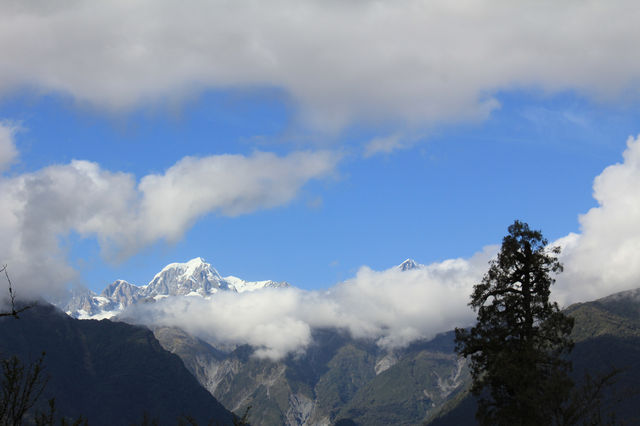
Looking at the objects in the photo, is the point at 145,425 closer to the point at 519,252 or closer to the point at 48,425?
the point at 48,425

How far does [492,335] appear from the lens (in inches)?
1925

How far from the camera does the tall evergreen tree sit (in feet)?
151

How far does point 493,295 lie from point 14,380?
3477 centimetres

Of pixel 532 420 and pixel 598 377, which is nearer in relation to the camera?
pixel 598 377

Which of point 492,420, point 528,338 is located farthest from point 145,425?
point 528,338

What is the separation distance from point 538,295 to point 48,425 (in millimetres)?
35396

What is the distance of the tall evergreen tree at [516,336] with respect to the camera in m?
46.0

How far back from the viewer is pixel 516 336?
4875cm

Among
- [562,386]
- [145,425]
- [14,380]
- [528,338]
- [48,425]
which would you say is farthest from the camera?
[145,425]

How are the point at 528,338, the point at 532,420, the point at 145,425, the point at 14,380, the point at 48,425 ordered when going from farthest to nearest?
the point at 145,425, the point at 528,338, the point at 532,420, the point at 48,425, the point at 14,380

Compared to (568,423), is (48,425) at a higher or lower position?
higher

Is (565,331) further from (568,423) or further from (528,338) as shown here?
(568,423)

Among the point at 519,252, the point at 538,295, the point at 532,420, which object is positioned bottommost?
the point at 532,420

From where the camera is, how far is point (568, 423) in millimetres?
35344
